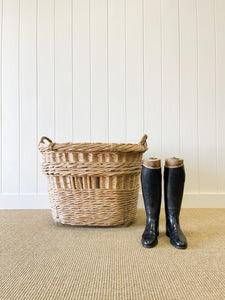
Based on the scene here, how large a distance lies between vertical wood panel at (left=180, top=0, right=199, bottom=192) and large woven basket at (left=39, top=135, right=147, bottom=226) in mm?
604

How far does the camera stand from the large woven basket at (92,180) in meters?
1.05

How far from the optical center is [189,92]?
5.30 feet

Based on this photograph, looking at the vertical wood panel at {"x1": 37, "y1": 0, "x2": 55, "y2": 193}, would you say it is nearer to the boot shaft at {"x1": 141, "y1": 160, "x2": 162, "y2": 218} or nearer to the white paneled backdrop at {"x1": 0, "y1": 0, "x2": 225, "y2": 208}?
the white paneled backdrop at {"x1": 0, "y1": 0, "x2": 225, "y2": 208}

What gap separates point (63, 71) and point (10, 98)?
0.44m

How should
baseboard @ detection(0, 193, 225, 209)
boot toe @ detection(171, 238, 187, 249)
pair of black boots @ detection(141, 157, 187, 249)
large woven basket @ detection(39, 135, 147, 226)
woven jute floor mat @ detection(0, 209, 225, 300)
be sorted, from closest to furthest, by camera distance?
woven jute floor mat @ detection(0, 209, 225, 300)
boot toe @ detection(171, 238, 187, 249)
pair of black boots @ detection(141, 157, 187, 249)
large woven basket @ detection(39, 135, 147, 226)
baseboard @ detection(0, 193, 225, 209)

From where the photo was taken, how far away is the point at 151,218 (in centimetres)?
95

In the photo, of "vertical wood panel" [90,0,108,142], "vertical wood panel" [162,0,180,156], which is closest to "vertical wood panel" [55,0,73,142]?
"vertical wood panel" [90,0,108,142]

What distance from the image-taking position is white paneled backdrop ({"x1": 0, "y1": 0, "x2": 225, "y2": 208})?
5.27 ft

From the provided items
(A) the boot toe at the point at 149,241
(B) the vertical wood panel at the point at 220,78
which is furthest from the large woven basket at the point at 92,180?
(B) the vertical wood panel at the point at 220,78

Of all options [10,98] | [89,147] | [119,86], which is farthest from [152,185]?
[10,98]

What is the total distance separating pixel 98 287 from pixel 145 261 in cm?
21

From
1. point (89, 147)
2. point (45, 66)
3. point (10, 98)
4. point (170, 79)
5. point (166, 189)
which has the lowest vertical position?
point (166, 189)

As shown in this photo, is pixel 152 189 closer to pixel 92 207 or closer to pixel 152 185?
pixel 152 185

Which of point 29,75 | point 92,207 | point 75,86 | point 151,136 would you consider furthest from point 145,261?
point 29,75
